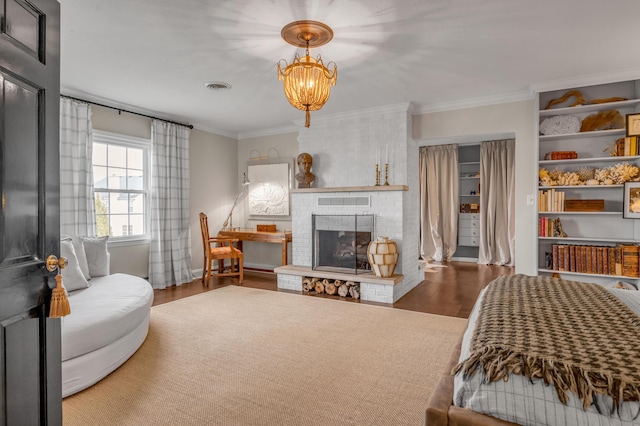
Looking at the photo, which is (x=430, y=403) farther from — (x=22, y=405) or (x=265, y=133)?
(x=265, y=133)

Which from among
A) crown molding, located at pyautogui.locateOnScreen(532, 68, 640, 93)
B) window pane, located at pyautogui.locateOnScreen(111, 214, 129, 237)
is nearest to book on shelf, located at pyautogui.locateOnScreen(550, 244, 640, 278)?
crown molding, located at pyautogui.locateOnScreen(532, 68, 640, 93)

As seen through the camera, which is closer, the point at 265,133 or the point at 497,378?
the point at 497,378

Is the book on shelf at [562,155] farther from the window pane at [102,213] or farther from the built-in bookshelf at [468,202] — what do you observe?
the window pane at [102,213]

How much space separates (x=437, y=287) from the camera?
205 inches

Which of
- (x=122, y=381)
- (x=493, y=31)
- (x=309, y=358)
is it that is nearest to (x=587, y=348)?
(x=309, y=358)

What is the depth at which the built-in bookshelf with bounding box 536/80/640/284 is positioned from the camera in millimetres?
3807

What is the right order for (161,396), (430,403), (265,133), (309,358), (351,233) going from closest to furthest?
(430,403) → (161,396) → (309,358) → (351,233) → (265,133)

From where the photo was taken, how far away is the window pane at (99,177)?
4633 millimetres

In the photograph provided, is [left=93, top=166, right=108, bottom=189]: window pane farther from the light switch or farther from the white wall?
the light switch

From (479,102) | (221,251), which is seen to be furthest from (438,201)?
(221,251)

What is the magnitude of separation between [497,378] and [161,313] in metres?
3.49

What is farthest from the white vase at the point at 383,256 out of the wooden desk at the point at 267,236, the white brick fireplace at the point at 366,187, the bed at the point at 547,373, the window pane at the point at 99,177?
the window pane at the point at 99,177

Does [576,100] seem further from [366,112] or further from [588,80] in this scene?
[366,112]

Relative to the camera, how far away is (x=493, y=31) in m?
2.80
